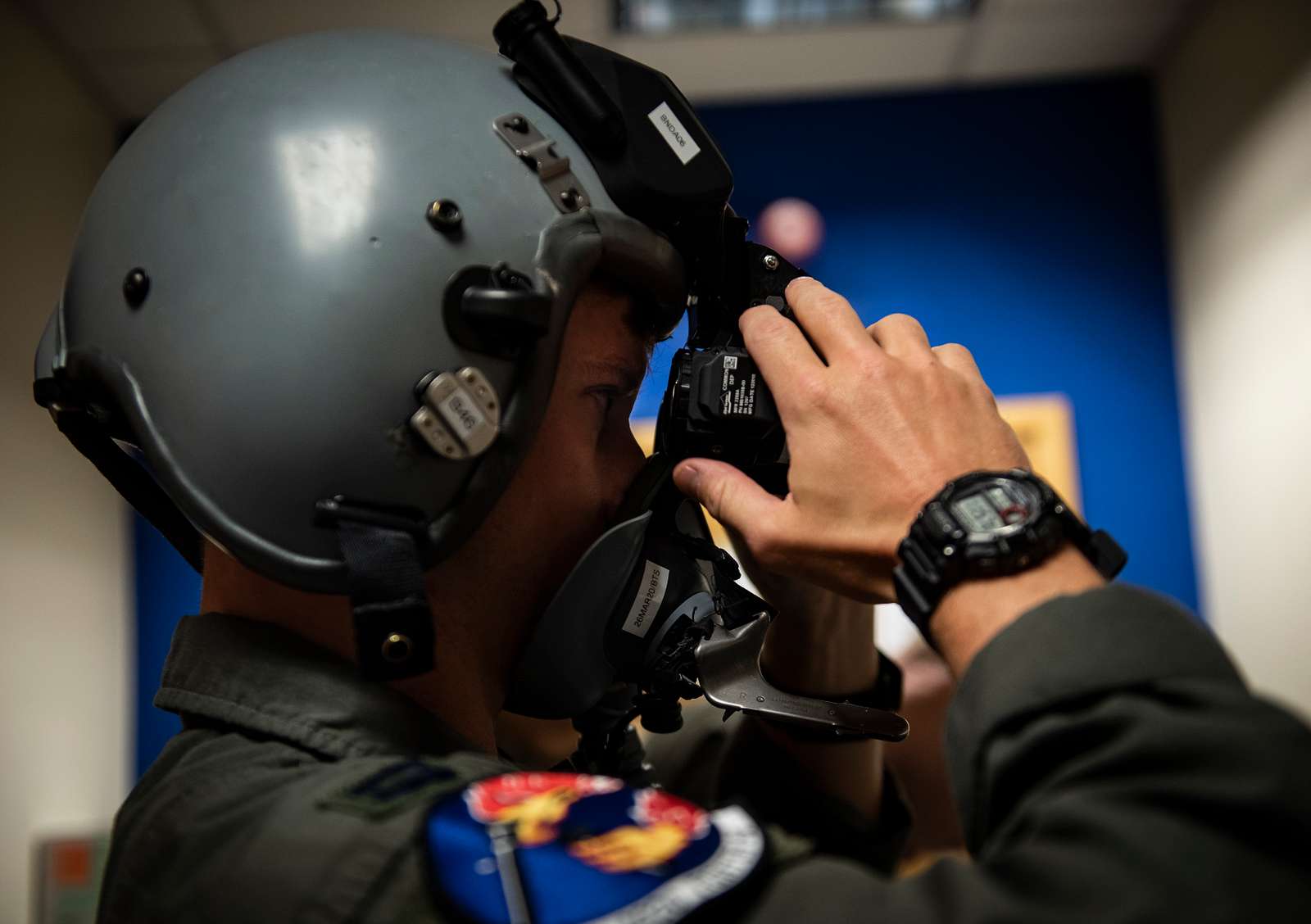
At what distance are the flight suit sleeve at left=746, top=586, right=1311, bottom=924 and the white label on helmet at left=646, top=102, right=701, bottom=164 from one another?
1.75ft

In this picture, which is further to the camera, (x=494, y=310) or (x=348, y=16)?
(x=348, y=16)

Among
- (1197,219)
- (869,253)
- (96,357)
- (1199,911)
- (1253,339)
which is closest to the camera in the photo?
(1199,911)

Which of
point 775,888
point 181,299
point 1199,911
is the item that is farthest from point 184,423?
Answer: point 1199,911

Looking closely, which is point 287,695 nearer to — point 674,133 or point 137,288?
point 137,288

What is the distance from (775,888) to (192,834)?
41cm

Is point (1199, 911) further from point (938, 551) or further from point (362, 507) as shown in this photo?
point (362, 507)

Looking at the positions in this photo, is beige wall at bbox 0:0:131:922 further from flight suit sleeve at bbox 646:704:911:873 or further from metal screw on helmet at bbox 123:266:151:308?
metal screw on helmet at bbox 123:266:151:308

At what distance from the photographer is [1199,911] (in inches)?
22.7

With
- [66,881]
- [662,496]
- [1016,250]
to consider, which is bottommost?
[66,881]

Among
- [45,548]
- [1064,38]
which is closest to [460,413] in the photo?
[45,548]

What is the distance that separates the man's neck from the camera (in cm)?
94

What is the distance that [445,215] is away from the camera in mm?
869

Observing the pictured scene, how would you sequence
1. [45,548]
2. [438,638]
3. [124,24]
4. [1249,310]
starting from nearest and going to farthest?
[438,638]
[45,548]
[1249,310]
[124,24]

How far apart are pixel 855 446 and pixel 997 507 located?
137 mm
